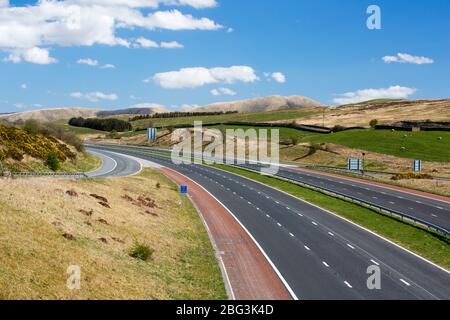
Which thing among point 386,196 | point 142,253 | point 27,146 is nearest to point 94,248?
point 142,253

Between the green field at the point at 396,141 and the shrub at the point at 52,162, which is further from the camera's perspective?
the green field at the point at 396,141

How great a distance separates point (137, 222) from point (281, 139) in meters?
95.5

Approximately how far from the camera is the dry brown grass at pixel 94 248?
891 inches

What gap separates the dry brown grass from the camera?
74.3 ft

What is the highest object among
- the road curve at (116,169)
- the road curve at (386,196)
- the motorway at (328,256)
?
the road curve at (116,169)

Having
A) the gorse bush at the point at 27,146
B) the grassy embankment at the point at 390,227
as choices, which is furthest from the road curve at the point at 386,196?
the gorse bush at the point at 27,146

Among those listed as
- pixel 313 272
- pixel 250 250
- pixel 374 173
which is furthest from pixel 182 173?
pixel 313 272

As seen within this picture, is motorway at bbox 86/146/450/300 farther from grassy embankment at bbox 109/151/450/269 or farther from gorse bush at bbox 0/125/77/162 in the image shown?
gorse bush at bbox 0/125/77/162

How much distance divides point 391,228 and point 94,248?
25.3m

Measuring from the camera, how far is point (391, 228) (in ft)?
137

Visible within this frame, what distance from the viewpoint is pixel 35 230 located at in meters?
27.9

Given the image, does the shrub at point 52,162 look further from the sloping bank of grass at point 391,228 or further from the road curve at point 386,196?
the road curve at point 386,196

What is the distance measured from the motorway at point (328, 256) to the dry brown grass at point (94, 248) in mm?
4857
